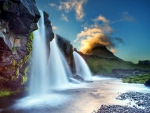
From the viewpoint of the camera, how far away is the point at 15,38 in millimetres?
21906

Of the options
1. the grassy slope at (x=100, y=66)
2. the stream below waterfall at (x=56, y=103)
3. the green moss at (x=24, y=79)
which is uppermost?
the grassy slope at (x=100, y=66)

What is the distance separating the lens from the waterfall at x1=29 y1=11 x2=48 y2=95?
3020 cm

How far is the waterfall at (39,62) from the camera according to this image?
99.1ft

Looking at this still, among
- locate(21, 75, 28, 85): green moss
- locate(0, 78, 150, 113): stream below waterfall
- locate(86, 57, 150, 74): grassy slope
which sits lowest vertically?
locate(0, 78, 150, 113): stream below waterfall

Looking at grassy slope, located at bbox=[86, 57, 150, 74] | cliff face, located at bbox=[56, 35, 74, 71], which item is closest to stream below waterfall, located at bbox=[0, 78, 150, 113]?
cliff face, located at bbox=[56, 35, 74, 71]

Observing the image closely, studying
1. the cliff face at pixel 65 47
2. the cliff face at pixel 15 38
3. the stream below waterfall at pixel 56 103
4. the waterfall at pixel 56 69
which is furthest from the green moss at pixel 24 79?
the cliff face at pixel 65 47

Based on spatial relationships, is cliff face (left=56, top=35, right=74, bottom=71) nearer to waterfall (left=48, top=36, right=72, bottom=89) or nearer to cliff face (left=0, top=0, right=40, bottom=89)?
waterfall (left=48, top=36, right=72, bottom=89)

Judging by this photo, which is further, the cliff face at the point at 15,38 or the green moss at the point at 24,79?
the green moss at the point at 24,79

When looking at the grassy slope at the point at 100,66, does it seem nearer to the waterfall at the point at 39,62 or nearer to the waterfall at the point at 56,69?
the waterfall at the point at 56,69

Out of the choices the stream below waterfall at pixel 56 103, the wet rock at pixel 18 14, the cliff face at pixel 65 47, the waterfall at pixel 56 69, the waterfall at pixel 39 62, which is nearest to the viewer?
the stream below waterfall at pixel 56 103

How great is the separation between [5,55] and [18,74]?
6.61m

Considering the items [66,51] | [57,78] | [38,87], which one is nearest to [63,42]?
[66,51]

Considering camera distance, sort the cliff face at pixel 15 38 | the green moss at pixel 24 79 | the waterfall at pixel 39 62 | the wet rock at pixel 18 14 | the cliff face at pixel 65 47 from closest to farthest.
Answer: the wet rock at pixel 18 14
the cliff face at pixel 15 38
the green moss at pixel 24 79
the waterfall at pixel 39 62
the cliff face at pixel 65 47

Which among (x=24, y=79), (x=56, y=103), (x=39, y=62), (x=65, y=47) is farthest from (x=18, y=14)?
(x=65, y=47)
